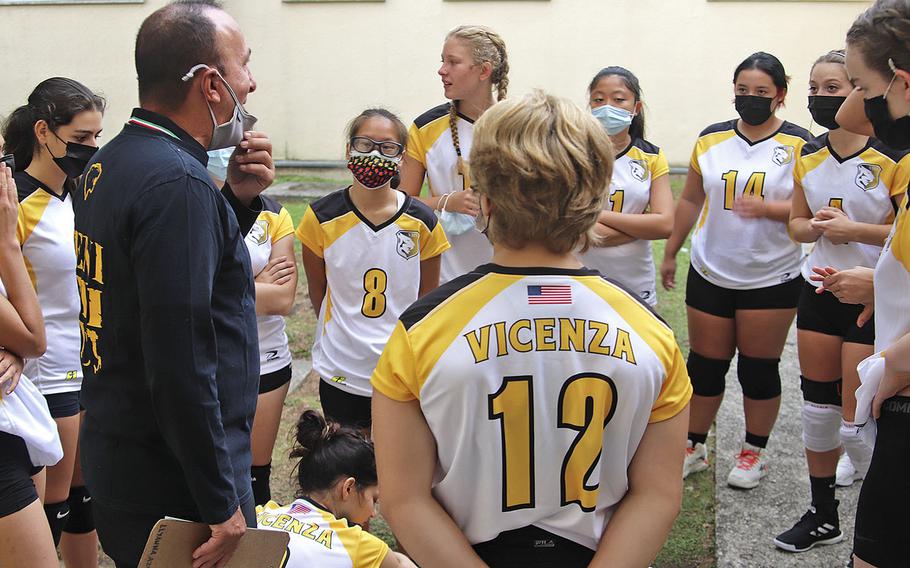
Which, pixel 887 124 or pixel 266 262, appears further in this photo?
pixel 266 262

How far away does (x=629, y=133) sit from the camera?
14.9 feet

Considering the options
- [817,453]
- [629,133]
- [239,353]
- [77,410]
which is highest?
[629,133]

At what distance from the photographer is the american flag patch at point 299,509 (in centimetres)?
283

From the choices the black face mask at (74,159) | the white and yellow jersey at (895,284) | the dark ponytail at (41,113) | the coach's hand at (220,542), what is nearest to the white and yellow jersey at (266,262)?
the black face mask at (74,159)

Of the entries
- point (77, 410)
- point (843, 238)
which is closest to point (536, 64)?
point (843, 238)

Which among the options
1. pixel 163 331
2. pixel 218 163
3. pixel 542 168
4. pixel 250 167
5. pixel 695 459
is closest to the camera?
pixel 542 168

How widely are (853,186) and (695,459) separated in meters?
1.73

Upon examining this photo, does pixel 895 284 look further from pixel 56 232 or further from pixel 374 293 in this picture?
pixel 56 232

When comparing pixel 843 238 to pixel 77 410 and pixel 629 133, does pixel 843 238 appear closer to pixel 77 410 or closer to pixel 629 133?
pixel 629 133

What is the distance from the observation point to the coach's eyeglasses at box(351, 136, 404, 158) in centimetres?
374

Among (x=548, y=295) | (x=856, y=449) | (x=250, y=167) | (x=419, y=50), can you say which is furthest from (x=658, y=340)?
(x=419, y=50)

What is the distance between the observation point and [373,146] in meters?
3.74

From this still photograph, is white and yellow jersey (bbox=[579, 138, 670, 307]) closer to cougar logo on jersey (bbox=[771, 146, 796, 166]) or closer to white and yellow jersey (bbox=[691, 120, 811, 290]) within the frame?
white and yellow jersey (bbox=[691, 120, 811, 290])

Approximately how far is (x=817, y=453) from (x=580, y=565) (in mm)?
2486
